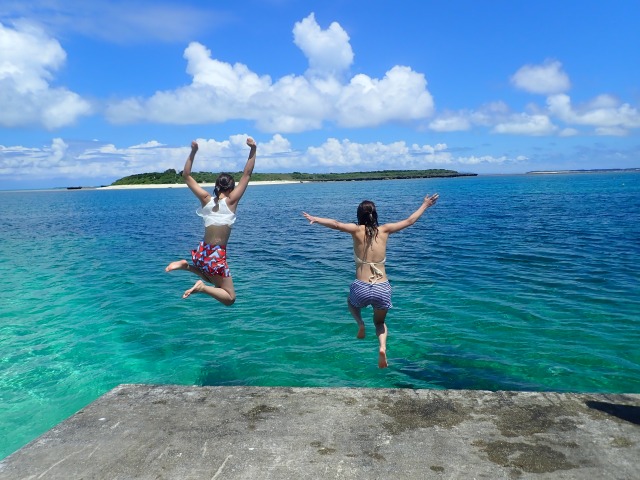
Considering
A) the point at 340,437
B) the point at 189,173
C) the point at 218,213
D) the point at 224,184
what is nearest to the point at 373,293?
the point at 340,437

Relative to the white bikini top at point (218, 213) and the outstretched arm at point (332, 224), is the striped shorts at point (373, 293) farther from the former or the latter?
the white bikini top at point (218, 213)

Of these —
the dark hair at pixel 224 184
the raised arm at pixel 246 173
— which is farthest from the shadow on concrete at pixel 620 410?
the dark hair at pixel 224 184

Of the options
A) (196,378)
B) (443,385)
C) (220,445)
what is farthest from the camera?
(196,378)

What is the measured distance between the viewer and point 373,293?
27.0 ft

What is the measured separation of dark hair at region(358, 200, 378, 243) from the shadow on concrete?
4051 millimetres

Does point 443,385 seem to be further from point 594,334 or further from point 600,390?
point 594,334

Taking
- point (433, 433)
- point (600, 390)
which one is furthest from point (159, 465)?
point (600, 390)

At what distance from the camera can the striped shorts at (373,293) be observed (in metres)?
8.23

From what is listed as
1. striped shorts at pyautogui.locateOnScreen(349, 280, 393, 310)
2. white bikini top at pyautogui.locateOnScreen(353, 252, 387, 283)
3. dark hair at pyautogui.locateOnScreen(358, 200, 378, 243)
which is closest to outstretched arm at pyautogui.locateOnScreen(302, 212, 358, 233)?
dark hair at pyautogui.locateOnScreen(358, 200, 378, 243)

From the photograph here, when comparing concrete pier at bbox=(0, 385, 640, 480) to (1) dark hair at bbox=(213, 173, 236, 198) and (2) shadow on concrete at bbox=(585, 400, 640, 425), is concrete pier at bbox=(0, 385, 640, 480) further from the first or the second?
(1) dark hair at bbox=(213, 173, 236, 198)

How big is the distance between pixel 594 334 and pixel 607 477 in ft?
28.3

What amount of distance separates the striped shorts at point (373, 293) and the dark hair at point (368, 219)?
2.70 ft

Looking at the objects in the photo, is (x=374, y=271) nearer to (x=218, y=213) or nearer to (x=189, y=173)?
(x=218, y=213)

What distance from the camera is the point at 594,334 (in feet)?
41.7
